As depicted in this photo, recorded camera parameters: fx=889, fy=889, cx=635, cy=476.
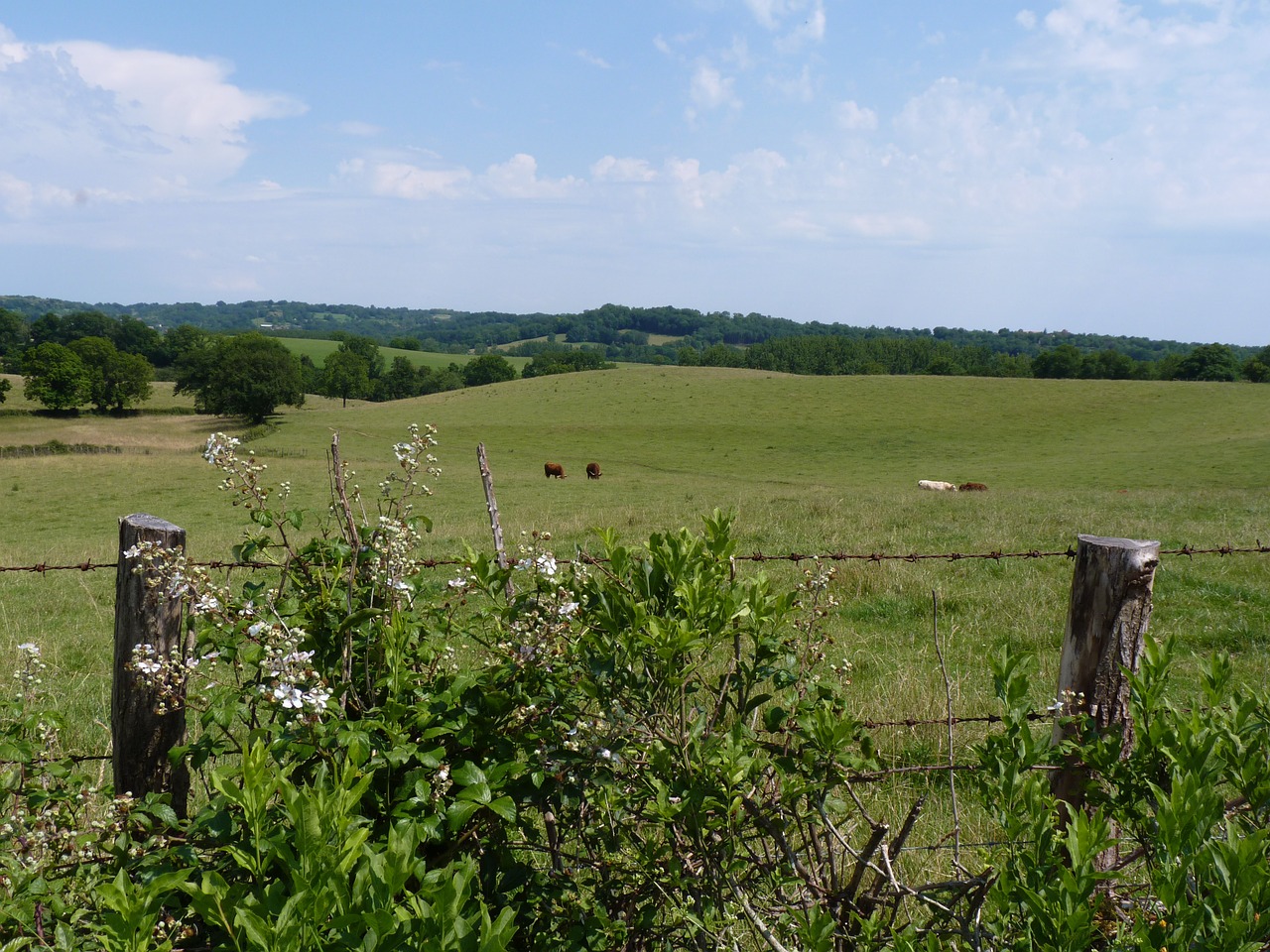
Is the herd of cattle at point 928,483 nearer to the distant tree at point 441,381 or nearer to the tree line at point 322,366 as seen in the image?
the tree line at point 322,366

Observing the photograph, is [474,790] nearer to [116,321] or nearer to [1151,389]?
[1151,389]

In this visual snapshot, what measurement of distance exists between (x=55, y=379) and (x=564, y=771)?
289ft

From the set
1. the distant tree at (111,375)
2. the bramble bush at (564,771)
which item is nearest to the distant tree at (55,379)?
the distant tree at (111,375)

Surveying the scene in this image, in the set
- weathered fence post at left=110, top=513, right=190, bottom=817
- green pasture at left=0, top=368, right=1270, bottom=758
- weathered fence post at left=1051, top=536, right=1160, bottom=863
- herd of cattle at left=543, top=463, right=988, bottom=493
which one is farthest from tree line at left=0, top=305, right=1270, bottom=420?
weathered fence post at left=1051, top=536, right=1160, bottom=863

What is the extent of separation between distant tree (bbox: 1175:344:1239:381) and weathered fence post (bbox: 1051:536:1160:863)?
350 feet

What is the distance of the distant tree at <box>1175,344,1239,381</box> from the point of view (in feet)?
305

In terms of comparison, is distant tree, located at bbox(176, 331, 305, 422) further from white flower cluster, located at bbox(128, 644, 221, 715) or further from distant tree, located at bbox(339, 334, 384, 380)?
white flower cluster, located at bbox(128, 644, 221, 715)

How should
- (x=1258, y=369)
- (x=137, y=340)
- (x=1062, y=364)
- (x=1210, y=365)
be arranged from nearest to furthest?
1. (x=1258, y=369)
2. (x=1210, y=365)
3. (x=1062, y=364)
4. (x=137, y=340)

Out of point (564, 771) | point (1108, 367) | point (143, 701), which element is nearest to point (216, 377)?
point (143, 701)

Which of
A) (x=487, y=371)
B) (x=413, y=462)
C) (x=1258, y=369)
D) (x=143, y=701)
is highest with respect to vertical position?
(x=1258, y=369)

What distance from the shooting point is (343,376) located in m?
92.6

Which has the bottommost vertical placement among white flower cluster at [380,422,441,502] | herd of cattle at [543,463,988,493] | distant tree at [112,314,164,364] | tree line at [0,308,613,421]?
herd of cattle at [543,463,988,493]

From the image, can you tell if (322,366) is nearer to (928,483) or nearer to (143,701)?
(928,483)

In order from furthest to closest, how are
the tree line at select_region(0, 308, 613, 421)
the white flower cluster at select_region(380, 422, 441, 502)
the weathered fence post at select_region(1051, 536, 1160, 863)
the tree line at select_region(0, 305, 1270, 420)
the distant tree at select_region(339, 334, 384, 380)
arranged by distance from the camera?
the distant tree at select_region(339, 334, 384, 380) < the tree line at select_region(0, 305, 1270, 420) < the tree line at select_region(0, 308, 613, 421) < the weathered fence post at select_region(1051, 536, 1160, 863) < the white flower cluster at select_region(380, 422, 441, 502)
